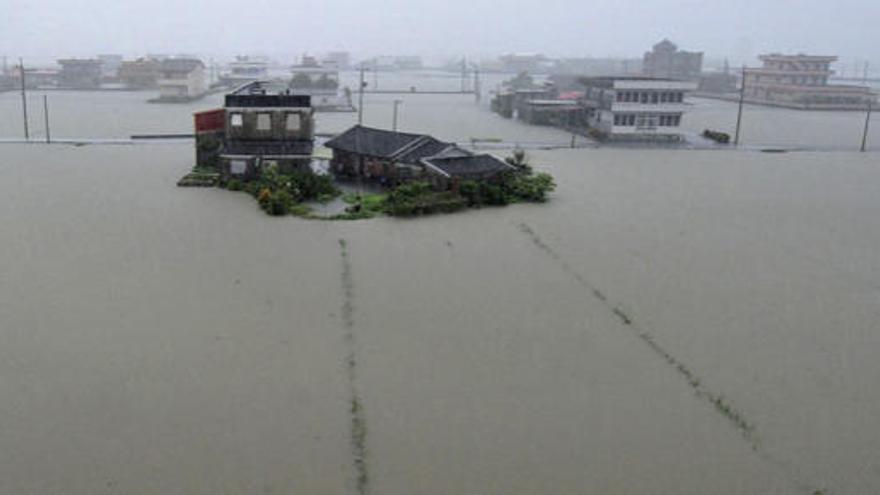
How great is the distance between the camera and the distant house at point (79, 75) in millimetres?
38875

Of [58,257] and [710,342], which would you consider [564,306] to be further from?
[58,257]

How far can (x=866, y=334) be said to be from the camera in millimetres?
7117

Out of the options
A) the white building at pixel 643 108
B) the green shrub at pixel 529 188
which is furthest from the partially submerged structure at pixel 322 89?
the green shrub at pixel 529 188

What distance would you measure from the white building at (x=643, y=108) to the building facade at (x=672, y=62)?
27859 mm

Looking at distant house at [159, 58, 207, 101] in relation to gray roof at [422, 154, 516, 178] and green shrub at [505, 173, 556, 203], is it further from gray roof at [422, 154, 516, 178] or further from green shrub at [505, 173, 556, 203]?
green shrub at [505, 173, 556, 203]

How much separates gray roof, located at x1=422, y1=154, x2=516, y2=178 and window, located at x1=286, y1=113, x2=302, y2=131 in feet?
8.20

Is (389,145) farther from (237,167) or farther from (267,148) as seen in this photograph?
(237,167)

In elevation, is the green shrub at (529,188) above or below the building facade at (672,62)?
below

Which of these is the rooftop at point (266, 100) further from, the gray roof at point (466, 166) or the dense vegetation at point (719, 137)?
the dense vegetation at point (719, 137)

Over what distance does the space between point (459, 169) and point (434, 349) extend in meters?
6.13

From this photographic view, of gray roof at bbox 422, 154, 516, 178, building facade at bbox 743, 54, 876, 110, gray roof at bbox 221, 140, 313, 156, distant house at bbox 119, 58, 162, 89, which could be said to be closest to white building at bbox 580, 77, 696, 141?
gray roof at bbox 422, 154, 516, 178

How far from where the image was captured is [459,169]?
12.3 m

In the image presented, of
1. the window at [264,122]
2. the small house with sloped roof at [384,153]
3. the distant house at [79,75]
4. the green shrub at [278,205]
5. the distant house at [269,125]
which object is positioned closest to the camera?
the green shrub at [278,205]

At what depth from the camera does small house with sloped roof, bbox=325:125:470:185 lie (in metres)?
13.0
